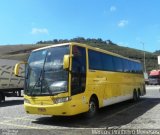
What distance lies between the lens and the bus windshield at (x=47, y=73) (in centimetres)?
1262

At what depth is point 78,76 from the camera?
1315 centimetres

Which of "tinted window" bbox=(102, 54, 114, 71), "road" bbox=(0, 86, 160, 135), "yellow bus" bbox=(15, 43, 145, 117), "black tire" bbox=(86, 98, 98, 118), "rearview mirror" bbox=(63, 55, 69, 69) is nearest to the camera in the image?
"road" bbox=(0, 86, 160, 135)

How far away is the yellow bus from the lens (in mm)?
12469

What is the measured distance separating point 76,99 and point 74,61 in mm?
1414

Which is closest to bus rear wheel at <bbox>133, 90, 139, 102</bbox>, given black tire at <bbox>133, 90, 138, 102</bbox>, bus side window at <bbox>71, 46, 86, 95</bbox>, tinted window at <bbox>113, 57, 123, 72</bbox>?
black tire at <bbox>133, 90, 138, 102</bbox>

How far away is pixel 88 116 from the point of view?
1406cm

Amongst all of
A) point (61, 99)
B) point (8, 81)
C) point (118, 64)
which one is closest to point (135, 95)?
point (118, 64)

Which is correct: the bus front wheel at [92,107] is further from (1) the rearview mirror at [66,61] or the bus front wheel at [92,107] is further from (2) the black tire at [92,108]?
(1) the rearview mirror at [66,61]

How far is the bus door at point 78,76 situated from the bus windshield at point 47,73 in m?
0.34

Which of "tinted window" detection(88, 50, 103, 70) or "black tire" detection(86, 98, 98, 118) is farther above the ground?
"tinted window" detection(88, 50, 103, 70)

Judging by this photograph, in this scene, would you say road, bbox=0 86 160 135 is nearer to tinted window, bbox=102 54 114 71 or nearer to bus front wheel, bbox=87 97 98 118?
bus front wheel, bbox=87 97 98 118

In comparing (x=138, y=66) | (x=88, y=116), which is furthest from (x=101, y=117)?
(x=138, y=66)

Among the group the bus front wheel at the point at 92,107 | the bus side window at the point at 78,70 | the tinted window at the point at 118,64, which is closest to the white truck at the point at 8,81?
the tinted window at the point at 118,64

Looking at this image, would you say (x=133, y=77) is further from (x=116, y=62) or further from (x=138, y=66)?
(x=116, y=62)
